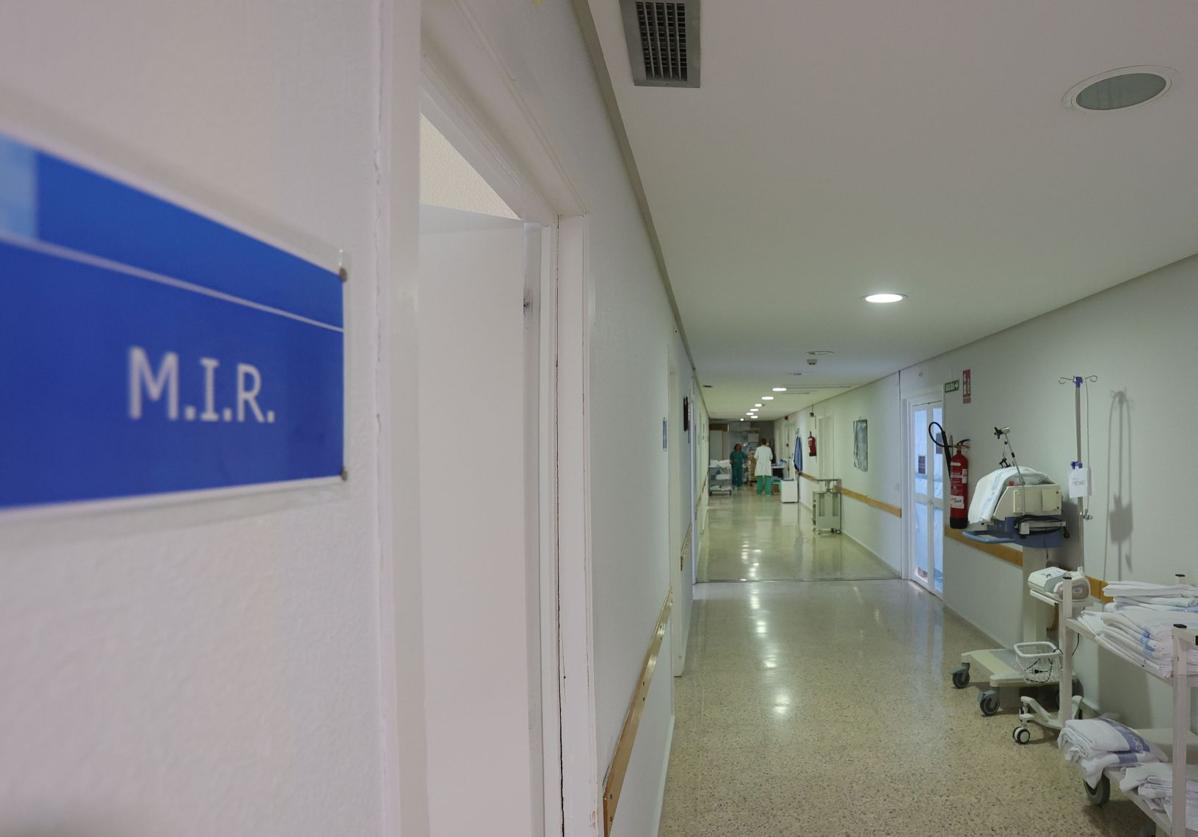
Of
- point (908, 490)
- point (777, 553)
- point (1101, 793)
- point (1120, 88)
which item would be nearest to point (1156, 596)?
point (1101, 793)

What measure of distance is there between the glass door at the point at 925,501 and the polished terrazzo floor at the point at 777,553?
1.82 ft

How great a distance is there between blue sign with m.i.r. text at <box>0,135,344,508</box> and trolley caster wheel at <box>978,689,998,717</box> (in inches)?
202

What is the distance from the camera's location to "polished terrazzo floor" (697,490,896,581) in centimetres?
912

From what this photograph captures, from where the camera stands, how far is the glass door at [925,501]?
310 inches

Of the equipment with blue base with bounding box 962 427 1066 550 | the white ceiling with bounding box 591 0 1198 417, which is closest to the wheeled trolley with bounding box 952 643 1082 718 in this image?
the equipment with blue base with bounding box 962 427 1066 550

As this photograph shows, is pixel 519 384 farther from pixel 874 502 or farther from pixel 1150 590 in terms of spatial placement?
pixel 874 502

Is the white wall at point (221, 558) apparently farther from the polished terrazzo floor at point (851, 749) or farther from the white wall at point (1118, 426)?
the white wall at point (1118, 426)

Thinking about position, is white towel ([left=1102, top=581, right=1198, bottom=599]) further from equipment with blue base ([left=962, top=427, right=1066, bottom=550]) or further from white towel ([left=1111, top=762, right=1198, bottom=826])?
equipment with blue base ([left=962, top=427, right=1066, bottom=550])

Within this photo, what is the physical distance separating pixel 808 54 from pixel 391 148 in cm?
137

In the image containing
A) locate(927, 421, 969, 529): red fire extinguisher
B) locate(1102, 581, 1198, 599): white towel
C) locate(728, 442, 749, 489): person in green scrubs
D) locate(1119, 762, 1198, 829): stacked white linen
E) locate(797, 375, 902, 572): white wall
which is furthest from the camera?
locate(728, 442, 749, 489): person in green scrubs

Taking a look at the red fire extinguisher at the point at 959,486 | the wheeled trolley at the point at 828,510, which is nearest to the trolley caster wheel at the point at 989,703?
the red fire extinguisher at the point at 959,486

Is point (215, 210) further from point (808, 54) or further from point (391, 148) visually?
point (808, 54)

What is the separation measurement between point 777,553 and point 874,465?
2000 millimetres

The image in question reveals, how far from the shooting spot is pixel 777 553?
10672 millimetres
